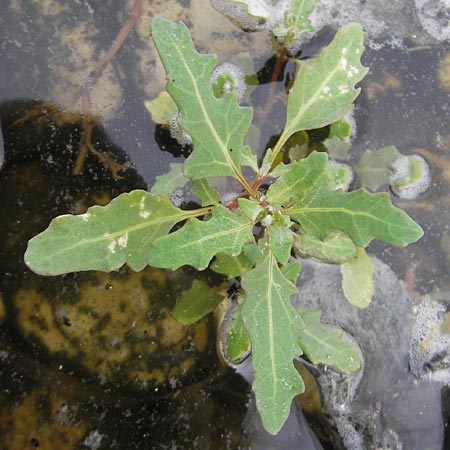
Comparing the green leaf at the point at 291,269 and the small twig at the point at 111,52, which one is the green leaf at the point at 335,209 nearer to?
the green leaf at the point at 291,269

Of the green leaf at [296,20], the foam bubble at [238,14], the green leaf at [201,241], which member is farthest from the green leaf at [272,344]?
the foam bubble at [238,14]

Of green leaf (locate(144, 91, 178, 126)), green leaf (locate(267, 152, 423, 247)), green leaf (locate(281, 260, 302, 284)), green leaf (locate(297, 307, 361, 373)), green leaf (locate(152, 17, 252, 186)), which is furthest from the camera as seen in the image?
green leaf (locate(144, 91, 178, 126))

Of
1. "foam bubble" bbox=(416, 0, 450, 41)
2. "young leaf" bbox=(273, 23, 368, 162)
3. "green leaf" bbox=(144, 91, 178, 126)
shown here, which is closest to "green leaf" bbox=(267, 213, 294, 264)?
"young leaf" bbox=(273, 23, 368, 162)

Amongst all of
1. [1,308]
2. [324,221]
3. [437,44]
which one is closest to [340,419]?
[324,221]

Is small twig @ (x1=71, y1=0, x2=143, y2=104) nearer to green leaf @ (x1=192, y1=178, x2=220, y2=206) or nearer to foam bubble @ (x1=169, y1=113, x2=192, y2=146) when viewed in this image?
foam bubble @ (x1=169, y1=113, x2=192, y2=146)

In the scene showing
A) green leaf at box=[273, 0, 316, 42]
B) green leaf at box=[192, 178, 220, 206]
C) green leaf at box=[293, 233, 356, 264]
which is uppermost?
green leaf at box=[273, 0, 316, 42]

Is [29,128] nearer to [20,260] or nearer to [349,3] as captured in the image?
[20,260]

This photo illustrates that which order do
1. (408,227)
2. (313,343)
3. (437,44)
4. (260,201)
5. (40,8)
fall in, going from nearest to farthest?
(408,227) < (260,201) < (313,343) < (40,8) < (437,44)

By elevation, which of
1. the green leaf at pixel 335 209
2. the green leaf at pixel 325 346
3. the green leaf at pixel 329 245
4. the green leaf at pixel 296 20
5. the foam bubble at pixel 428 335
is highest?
the green leaf at pixel 296 20
